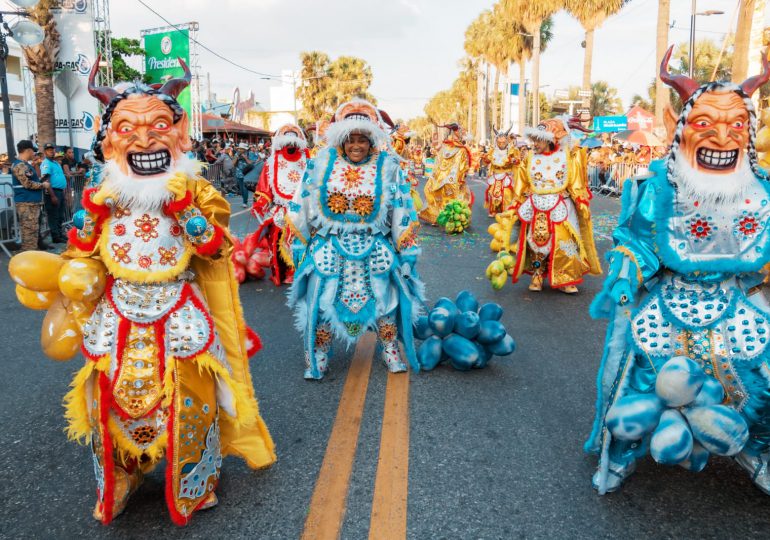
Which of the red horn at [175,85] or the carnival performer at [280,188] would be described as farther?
the carnival performer at [280,188]

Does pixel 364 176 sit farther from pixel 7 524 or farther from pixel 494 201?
pixel 494 201

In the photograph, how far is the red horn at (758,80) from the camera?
123 inches

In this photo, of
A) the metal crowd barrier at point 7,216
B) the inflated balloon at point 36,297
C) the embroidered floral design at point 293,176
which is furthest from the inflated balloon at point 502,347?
the metal crowd barrier at point 7,216

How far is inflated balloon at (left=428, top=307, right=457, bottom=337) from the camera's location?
5078 millimetres

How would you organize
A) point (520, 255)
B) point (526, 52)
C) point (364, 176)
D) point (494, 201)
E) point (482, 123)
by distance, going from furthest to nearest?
point (482, 123) → point (526, 52) → point (494, 201) → point (520, 255) → point (364, 176)

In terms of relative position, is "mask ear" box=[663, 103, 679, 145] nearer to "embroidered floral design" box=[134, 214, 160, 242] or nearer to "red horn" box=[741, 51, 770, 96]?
"red horn" box=[741, 51, 770, 96]

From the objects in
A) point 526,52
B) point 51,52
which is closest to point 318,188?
point 51,52

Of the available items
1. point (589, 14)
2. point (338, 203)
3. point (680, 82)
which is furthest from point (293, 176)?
point (589, 14)

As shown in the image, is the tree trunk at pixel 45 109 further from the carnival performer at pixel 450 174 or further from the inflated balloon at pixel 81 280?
the inflated balloon at pixel 81 280

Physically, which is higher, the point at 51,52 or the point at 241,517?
the point at 51,52

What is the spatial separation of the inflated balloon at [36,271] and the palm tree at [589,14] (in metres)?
31.2

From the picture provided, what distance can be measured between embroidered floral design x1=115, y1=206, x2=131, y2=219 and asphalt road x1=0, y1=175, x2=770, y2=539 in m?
1.35

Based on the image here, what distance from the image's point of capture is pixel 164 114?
302cm

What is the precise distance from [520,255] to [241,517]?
567cm
